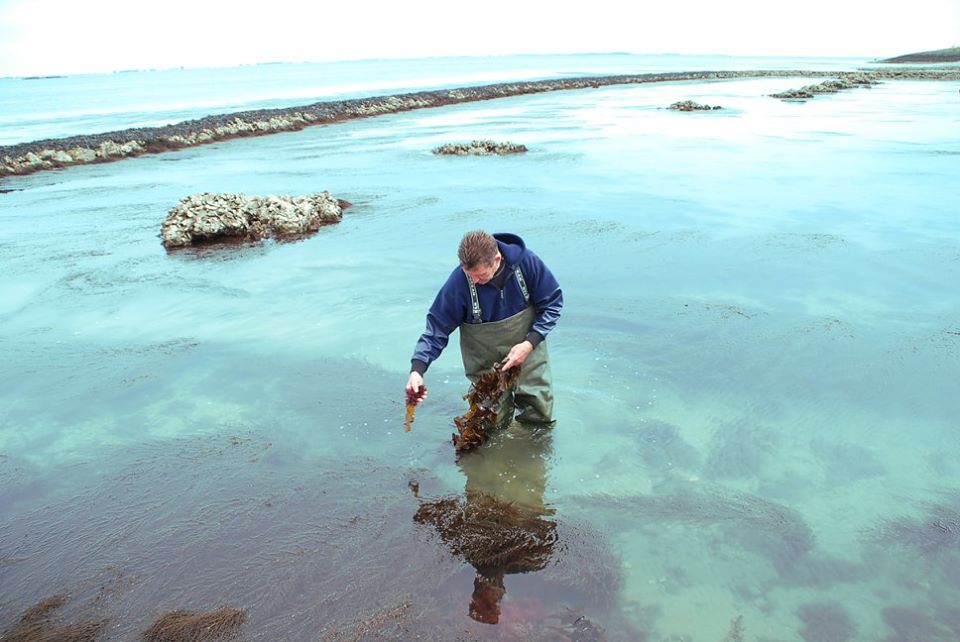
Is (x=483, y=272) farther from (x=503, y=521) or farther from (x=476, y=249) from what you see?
(x=503, y=521)

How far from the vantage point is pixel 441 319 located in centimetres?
435

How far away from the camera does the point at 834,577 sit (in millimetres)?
3654

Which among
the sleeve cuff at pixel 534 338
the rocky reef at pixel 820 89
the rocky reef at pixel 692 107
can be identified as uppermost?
the rocky reef at pixel 820 89

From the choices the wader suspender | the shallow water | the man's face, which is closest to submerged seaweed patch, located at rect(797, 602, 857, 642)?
the shallow water

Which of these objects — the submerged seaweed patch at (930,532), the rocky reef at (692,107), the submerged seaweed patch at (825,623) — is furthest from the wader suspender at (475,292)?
the rocky reef at (692,107)

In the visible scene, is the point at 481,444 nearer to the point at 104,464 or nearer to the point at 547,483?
the point at 547,483

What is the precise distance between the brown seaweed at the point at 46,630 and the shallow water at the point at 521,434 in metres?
0.10

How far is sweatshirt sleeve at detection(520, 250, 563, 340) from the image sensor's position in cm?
436

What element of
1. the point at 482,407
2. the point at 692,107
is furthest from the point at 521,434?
the point at 692,107

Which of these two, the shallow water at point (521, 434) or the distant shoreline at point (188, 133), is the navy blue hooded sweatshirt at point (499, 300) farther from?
the distant shoreline at point (188, 133)

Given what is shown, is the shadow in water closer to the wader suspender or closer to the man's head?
the wader suspender

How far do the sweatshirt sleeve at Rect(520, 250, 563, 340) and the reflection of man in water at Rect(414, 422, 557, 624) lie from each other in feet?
3.14

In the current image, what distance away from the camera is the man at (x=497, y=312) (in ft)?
13.9

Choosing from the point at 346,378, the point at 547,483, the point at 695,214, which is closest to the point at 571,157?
the point at 695,214
